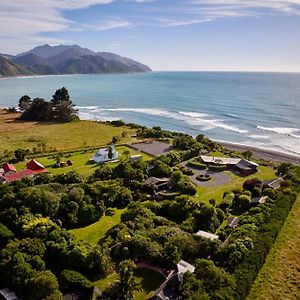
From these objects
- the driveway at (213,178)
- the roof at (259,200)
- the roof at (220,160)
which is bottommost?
the driveway at (213,178)

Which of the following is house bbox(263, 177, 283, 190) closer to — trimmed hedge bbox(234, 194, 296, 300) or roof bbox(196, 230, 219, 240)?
trimmed hedge bbox(234, 194, 296, 300)

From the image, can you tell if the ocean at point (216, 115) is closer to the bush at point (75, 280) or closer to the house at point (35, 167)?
the house at point (35, 167)

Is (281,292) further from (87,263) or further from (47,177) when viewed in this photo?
(47,177)

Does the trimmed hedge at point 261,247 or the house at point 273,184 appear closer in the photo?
the trimmed hedge at point 261,247

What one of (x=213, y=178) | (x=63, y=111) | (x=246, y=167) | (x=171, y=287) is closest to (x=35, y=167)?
(x=213, y=178)

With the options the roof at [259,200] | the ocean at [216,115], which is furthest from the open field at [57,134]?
the roof at [259,200]

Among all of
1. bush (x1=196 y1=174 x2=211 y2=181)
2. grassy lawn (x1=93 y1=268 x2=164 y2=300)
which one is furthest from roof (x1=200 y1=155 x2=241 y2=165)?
grassy lawn (x1=93 y1=268 x2=164 y2=300)

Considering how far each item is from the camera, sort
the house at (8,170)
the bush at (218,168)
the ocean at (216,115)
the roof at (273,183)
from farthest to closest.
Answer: the ocean at (216,115) → the bush at (218,168) → the house at (8,170) → the roof at (273,183)
